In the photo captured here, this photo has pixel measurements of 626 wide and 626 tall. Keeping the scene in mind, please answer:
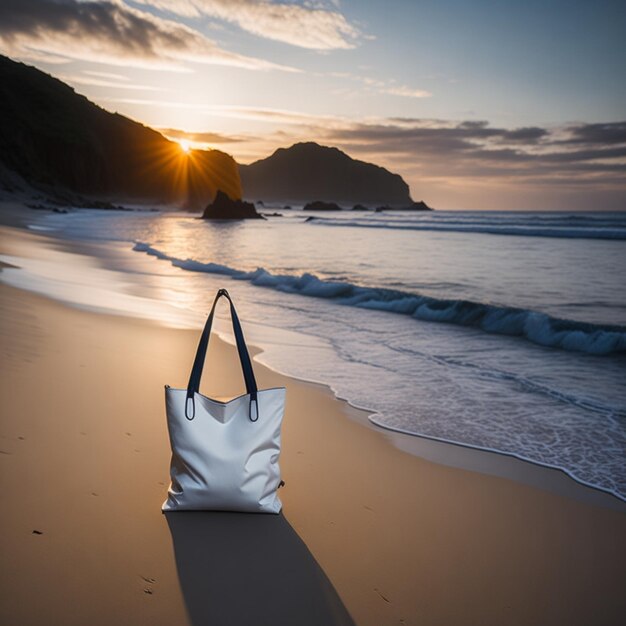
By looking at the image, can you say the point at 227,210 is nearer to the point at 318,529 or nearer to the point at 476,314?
the point at 476,314

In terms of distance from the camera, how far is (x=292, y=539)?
2.56 metres

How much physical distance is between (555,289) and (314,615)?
13.1 metres

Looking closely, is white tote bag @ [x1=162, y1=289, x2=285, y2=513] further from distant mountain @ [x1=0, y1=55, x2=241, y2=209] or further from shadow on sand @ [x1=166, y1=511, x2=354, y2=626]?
distant mountain @ [x1=0, y1=55, x2=241, y2=209]

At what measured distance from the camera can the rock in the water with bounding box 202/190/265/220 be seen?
77.0 metres

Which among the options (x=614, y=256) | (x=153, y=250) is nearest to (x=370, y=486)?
(x=153, y=250)

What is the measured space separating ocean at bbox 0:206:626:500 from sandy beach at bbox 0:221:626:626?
86cm

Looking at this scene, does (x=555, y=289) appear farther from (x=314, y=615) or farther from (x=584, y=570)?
(x=314, y=615)

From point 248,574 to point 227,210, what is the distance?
256 ft

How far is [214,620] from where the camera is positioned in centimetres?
200

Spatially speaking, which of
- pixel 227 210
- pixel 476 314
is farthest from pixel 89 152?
pixel 476 314

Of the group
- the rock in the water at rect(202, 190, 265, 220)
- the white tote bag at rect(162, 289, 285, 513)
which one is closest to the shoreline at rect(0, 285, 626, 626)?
the white tote bag at rect(162, 289, 285, 513)

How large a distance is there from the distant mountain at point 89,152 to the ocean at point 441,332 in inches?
3312

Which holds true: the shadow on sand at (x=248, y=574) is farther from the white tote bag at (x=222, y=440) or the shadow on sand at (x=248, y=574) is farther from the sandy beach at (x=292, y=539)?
the white tote bag at (x=222, y=440)

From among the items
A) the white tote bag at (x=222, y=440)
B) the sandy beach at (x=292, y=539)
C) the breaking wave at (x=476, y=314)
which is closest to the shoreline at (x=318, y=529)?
the sandy beach at (x=292, y=539)
